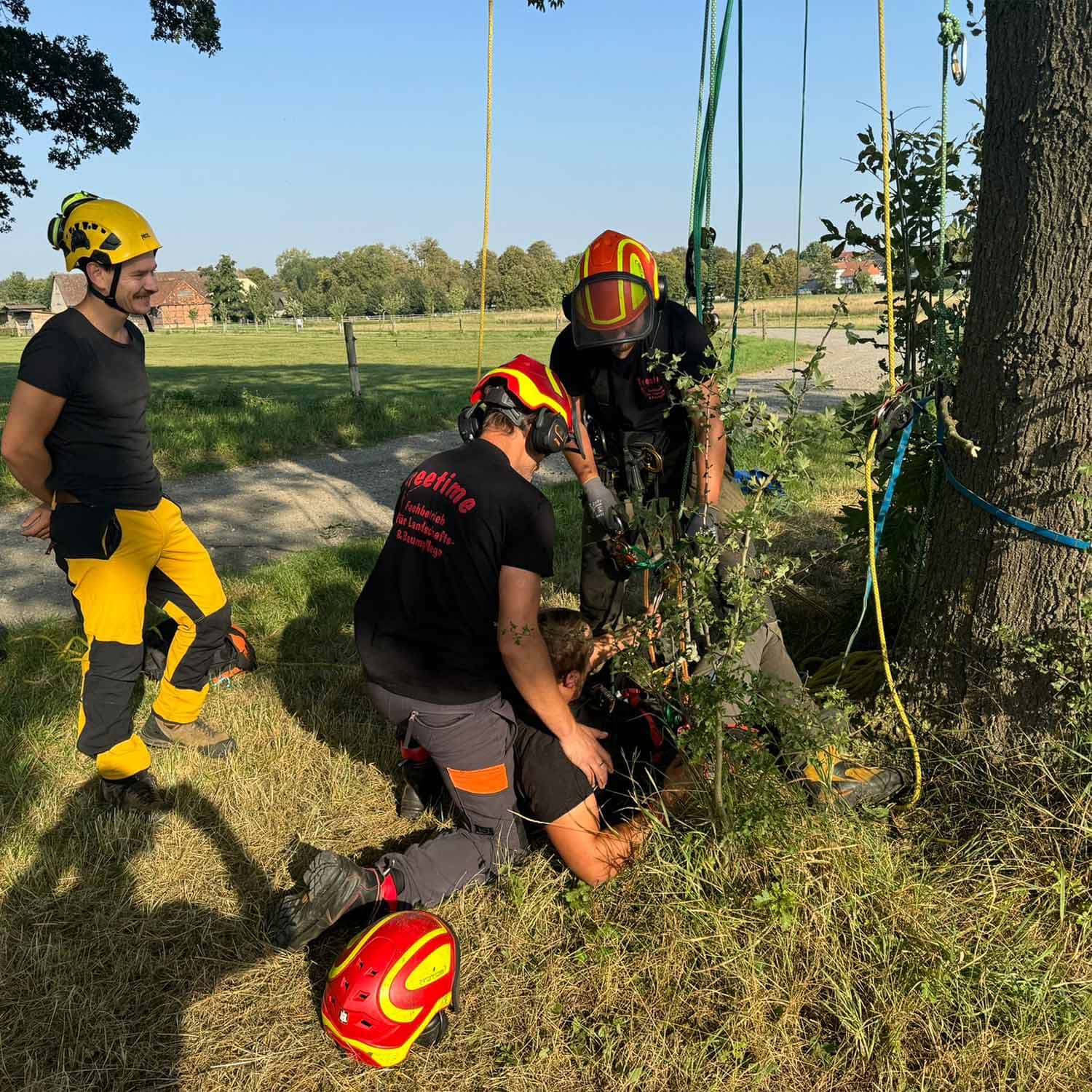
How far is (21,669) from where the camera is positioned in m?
4.46

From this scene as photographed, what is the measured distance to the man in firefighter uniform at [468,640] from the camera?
2.63m

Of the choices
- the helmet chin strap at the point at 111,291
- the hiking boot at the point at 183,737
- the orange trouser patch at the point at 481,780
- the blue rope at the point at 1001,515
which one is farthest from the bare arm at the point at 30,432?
the blue rope at the point at 1001,515

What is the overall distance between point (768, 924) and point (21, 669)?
3.99 meters

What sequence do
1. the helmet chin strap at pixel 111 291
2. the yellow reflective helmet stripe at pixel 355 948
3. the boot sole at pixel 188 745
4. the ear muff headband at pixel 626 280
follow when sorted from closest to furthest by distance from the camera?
the yellow reflective helmet stripe at pixel 355 948 < the helmet chin strap at pixel 111 291 < the ear muff headband at pixel 626 280 < the boot sole at pixel 188 745

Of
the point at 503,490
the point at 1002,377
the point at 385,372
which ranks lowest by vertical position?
the point at 503,490

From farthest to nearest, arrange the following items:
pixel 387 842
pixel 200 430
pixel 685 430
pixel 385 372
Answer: pixel 385 372
pixel 200 430
pixel 685 430
pixel 387 842

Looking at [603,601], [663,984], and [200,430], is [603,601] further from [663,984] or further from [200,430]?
[200,430]

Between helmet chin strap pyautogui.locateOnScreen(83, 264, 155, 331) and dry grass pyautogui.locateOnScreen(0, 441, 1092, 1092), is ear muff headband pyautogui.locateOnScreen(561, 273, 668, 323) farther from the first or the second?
helmet chin strap pyautogui.locateOnScreen(83, 264, 155, 331)

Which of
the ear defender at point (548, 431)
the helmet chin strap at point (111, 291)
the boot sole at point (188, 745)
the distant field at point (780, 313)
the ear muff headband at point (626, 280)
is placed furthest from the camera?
the distant field at point (780, 313)

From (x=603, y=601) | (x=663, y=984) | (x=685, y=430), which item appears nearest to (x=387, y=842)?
(x=663, y=984)

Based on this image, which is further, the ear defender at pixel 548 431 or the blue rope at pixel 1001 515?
the ear defender at pixel 548 431

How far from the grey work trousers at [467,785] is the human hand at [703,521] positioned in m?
0.91

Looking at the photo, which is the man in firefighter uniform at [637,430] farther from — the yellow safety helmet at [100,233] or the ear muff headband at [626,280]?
the yellow safety helmet at [100,233]

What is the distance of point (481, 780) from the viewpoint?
2881 millimetres
